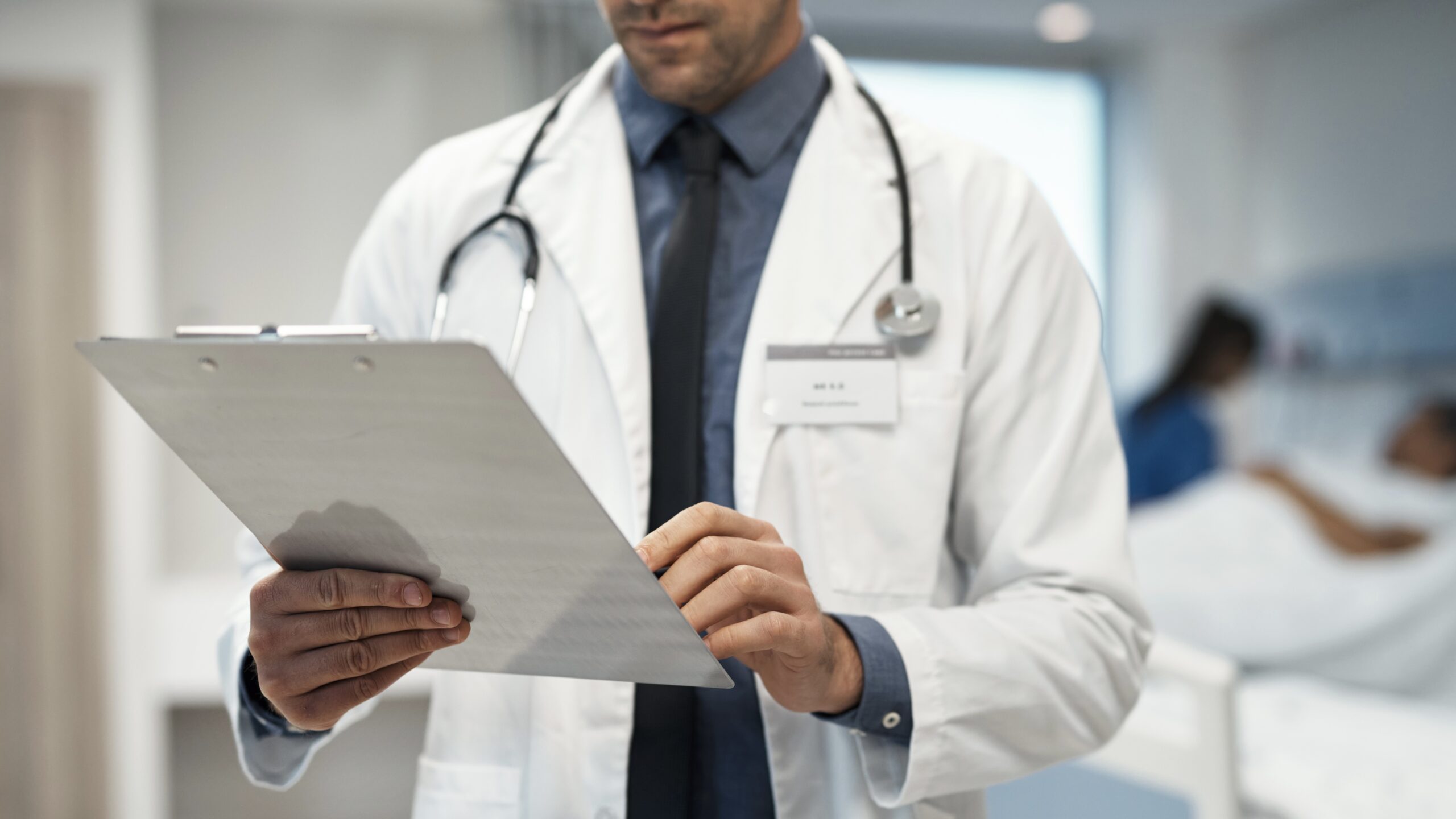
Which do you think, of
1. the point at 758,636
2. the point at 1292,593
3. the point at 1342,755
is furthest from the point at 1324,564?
the point at 758,636

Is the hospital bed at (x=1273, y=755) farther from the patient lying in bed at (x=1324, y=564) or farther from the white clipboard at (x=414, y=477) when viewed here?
the white clipboard at (x=414, y=477)

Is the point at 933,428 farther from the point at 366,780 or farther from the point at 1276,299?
the point at 1276,299

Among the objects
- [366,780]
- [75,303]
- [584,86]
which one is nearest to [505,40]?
[75,303]

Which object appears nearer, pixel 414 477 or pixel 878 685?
pixel 414 477

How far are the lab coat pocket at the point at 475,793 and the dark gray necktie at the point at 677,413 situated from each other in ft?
0.33

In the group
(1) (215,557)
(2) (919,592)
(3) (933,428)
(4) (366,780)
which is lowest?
(4) (366,780)

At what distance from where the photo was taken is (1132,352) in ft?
15.9

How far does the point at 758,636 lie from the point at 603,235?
0.47 m

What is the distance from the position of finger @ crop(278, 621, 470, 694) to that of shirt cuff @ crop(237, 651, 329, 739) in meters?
0.17

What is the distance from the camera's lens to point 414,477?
561 millimetres

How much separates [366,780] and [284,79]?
2178mm

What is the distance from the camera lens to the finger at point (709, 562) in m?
0.67

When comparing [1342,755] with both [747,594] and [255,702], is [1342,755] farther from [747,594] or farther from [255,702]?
[255,702]

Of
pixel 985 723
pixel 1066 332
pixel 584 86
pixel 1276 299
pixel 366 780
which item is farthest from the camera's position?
pixel 1276 299
